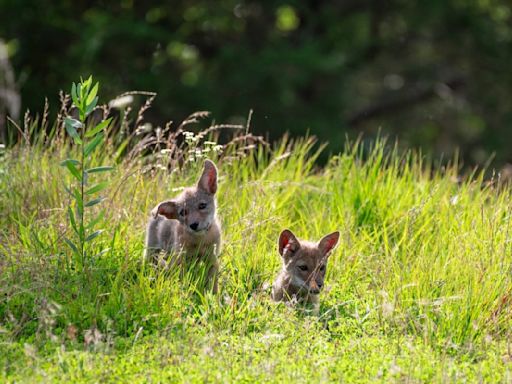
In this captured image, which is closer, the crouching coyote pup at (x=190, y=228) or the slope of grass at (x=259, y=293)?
the slope of grass at (x=259, y=293)

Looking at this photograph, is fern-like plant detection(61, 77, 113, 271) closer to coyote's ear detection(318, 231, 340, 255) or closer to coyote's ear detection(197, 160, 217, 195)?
coyote's ear detection(197, 160, 217, 195)

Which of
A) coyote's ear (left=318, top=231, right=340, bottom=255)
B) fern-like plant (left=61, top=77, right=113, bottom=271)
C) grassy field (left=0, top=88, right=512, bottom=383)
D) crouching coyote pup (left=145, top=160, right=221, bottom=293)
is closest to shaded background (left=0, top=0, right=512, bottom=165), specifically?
grassy field (left=0, top=88, right=512, bottom=383)

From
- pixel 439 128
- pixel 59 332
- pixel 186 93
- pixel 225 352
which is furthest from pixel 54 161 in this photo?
pixel 439 128

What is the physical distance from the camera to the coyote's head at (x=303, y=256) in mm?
7035

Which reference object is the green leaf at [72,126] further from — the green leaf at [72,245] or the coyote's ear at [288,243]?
the coyote's ear at [288,243]

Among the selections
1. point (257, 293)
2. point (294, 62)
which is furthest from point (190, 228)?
point (294, 62)

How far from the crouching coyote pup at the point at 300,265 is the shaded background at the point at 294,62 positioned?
7.97m

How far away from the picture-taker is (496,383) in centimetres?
568

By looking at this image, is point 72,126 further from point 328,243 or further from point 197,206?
point 328,243

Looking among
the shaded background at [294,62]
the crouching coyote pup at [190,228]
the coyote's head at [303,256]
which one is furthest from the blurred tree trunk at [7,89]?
the coyote's head at [303,256]

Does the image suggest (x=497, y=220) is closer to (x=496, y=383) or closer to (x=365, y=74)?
(x=496, y=383)

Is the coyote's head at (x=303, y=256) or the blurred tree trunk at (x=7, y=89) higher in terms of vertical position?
the coyote's head at (x=303, y=256)

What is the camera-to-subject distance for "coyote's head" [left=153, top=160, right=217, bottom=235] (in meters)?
7.16

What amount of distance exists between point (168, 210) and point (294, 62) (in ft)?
37.9
